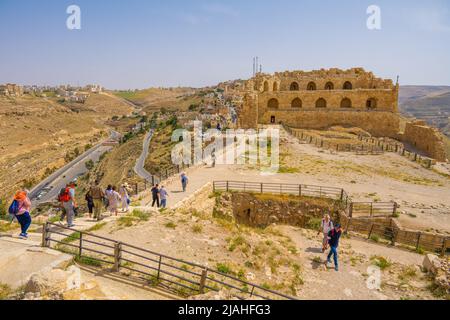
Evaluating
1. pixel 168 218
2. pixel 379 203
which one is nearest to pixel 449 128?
pixel 379 203

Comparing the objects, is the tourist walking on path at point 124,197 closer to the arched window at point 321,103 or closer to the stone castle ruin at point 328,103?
the stone castle ruin at point 328,103

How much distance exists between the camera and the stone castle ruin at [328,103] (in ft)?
121

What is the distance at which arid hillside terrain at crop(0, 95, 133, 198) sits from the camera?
192 feet

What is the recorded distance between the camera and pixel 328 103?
133ft

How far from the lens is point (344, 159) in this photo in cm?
2584

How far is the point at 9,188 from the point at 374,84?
57.2 metres

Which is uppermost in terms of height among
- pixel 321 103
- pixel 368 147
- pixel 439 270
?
pixel 321 103

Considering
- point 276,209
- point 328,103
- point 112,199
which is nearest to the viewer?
point 112,199

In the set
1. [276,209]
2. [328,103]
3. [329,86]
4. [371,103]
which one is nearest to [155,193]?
[276,209]

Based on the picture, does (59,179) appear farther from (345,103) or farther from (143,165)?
(345,103)

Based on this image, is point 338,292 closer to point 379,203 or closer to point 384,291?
point 384,291

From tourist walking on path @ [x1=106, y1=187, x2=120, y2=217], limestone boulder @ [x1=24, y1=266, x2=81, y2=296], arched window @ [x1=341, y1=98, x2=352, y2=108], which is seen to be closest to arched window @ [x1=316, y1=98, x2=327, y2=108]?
arched window @ [x1=341, y1=98, x2=352, y2=108]

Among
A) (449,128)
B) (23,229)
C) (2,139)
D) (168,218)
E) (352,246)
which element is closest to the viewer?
(23,229)

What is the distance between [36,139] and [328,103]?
238 ft
